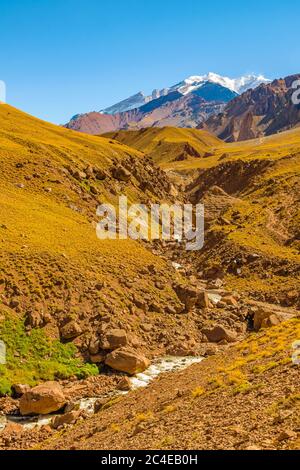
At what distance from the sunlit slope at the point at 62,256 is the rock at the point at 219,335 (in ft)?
14.8

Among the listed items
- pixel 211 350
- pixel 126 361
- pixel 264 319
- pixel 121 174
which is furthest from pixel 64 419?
pixel 121 174

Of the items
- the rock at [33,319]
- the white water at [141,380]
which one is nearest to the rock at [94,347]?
the white water at [141,380]

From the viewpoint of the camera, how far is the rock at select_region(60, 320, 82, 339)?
36.7 metres

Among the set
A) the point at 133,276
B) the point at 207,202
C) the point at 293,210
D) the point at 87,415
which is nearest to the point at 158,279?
the point at 133,276

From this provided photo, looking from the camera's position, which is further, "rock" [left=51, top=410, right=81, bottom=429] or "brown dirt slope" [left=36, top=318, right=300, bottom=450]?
"rock" [left=51, top=410, right=81, bottom=429]

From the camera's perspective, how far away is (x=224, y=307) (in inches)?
1912

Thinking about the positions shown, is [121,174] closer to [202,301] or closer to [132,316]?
[202,301]

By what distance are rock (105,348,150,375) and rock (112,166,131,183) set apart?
5419 cm

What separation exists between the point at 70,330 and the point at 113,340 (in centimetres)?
326

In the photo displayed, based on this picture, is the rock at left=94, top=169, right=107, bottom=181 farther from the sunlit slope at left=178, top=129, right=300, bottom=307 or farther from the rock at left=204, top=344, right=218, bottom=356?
the rock at left=204, top=344, right=218, bottom=356

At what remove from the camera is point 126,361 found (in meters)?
34.5

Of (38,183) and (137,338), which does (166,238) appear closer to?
(38,183)

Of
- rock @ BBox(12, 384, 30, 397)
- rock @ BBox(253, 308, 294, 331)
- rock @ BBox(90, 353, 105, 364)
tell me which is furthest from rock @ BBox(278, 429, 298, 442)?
rock @ BBox(253, 308, 294, 331)

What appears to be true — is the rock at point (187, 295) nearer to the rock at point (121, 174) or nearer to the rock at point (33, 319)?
the rock at point (33, 319)
